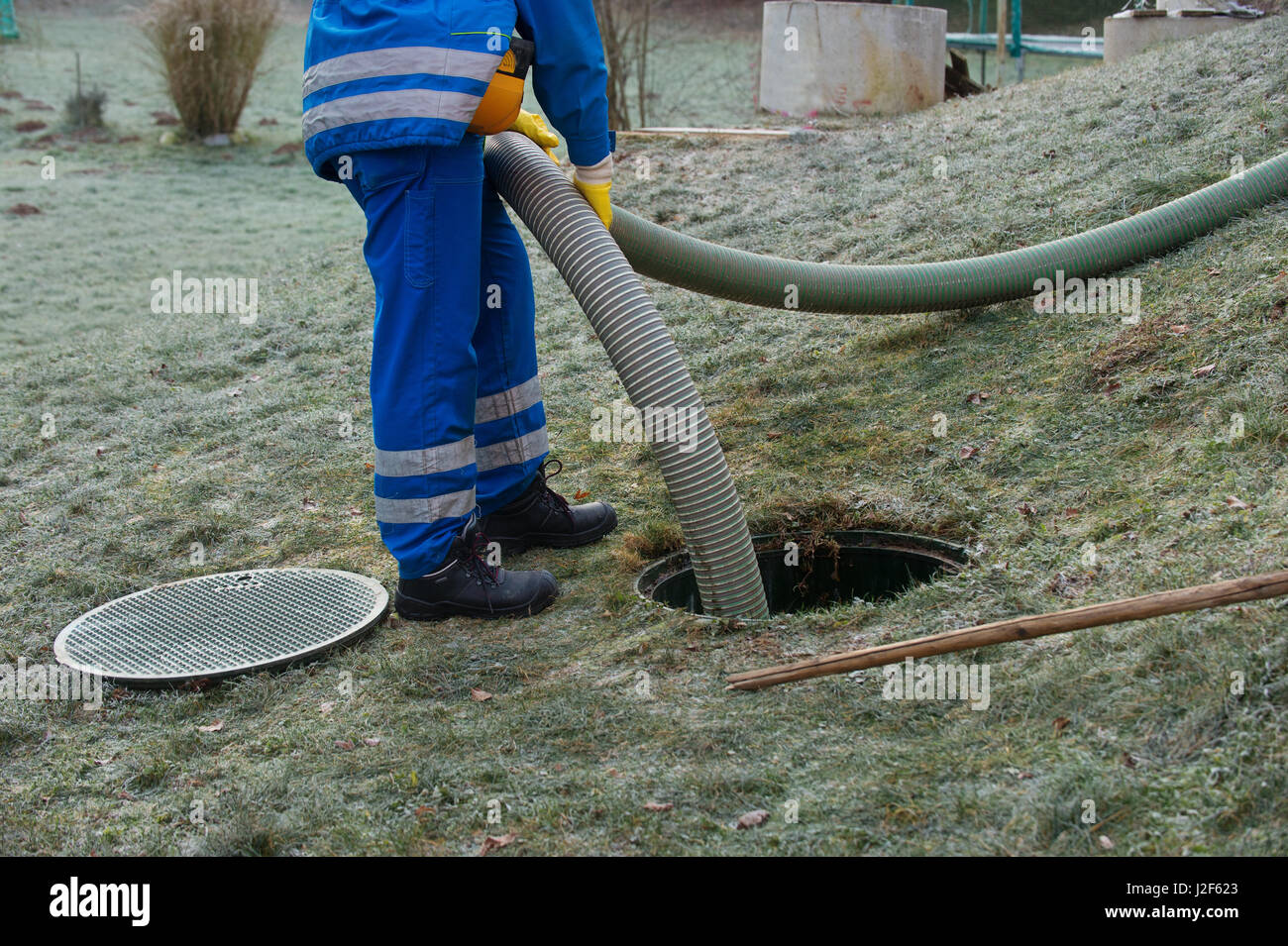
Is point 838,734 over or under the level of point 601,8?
under

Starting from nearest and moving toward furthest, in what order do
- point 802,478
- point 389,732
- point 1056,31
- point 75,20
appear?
point 389,732 → point 802,478 → point 1056,31 → point 75,20

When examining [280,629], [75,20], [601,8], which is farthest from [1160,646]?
[75,20]

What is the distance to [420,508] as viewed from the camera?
2.81m

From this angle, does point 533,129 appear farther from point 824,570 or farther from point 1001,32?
point 1001,32

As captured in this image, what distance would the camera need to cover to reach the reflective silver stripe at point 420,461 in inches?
109

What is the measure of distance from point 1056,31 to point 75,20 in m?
16.1

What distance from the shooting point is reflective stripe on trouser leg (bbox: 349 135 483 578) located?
267 cm

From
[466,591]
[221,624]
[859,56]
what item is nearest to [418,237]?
[466,591]

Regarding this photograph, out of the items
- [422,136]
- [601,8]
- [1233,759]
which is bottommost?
[1233,759]

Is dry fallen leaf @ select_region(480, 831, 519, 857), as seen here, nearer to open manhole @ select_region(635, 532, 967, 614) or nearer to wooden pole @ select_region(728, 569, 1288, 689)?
wooden pole @ select_region(728, 569, 1288, 689)

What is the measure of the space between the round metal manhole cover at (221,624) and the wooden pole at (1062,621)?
123 centimetres

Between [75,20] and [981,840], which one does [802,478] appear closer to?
[981,840]

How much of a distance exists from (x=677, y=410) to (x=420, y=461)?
0.62 metres

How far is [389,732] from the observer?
2428 millimetres
